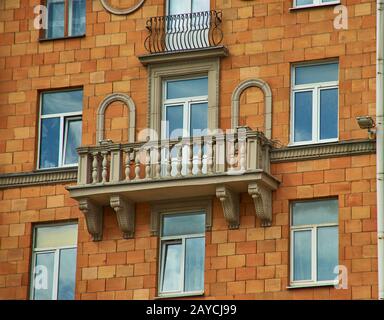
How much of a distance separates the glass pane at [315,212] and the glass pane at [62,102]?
6.20 meters

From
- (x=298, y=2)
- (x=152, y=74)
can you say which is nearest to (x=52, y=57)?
(x=152, y=74)

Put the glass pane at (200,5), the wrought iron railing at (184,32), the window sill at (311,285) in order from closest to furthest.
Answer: the window sill at (311,285) → the wrought iron railing at (184,32) → the glass pane at (200,5)

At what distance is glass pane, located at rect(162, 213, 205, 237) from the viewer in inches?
2138

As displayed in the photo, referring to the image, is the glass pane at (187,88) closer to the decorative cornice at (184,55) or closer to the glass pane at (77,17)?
the decorative cornice at (184,55)

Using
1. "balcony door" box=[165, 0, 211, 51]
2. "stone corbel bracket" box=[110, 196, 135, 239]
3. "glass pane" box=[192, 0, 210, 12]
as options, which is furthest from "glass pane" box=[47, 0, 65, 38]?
"stone corbel bracket" box=[110, 196, 135, 239]

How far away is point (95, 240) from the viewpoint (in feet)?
180

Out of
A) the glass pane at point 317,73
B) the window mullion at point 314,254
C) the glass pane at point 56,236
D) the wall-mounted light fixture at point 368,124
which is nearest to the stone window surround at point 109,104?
the glass pane at point 56,236

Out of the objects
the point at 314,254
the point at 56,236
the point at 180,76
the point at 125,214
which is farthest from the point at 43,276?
the point at 314,254

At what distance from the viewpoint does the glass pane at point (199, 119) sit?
54.9m

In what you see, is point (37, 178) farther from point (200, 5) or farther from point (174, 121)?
point (200, 5)

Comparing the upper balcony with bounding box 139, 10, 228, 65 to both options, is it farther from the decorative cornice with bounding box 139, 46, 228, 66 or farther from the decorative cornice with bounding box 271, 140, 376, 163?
the decorative cornice with bounding box 271, 140, 376, 163

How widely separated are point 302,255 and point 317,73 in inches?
171

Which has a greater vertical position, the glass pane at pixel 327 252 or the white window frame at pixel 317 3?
the white window frame at pixel 317 3

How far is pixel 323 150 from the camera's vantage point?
176 feet
